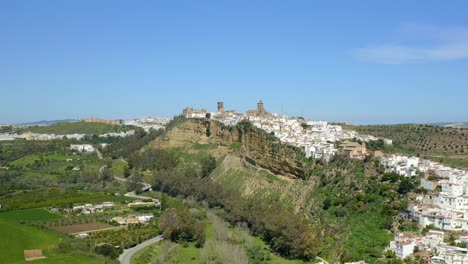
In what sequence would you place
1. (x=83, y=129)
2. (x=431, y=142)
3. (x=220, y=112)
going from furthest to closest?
(x=83, y=129) < (x=220, y=112) < (x=431, y=142)

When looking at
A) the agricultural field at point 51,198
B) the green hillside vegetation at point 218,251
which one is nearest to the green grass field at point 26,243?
the green hillside vegetation at point 218,251

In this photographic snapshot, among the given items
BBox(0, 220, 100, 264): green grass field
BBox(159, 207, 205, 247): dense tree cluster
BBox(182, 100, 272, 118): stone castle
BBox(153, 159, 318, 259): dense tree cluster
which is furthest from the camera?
BBox(182, 100, 272, 118): stone castle

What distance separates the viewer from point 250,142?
6397cm

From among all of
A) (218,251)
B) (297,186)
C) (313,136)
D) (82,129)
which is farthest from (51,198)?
(82,129)

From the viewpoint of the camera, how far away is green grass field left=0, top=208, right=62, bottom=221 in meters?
49.6

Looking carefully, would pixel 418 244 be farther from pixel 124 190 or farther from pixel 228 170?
pixel 124 190

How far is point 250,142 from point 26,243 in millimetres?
32035

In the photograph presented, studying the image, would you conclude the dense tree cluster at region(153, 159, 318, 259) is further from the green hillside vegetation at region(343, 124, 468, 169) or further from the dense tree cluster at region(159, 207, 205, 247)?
the green hillside vegetation at region(343, 124, 468, 169)

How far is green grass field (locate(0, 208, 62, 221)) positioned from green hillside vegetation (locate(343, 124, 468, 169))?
3795 centimetres

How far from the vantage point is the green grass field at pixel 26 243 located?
35.0 m

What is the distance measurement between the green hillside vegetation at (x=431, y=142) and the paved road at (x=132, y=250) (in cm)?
2836

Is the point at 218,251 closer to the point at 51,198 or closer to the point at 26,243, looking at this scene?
the point at 26,243

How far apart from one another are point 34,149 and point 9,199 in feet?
123

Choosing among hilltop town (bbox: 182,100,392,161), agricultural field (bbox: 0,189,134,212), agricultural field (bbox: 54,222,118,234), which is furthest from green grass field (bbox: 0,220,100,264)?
hilltop town (bbox: 182,100,392,161)
